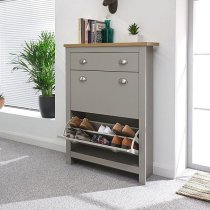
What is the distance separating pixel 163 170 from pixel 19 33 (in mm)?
2672

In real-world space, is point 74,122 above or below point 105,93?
below

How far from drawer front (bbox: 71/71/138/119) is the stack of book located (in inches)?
12.5

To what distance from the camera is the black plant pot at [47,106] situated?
3.75 meters

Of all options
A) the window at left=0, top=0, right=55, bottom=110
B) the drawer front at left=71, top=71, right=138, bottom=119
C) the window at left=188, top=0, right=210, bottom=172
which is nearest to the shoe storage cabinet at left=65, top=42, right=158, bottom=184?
the drawer front at left=71, top=71, right=138, bottom=119

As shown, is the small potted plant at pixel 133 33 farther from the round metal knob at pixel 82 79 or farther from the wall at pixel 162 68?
the round metal knob at pixel 82 79

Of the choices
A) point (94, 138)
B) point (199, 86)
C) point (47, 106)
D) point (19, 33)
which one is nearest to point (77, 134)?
point (94, 138)

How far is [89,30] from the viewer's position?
9.92ft

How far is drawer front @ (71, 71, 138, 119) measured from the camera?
2697 millimetres

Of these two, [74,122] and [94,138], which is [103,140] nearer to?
[94,138]

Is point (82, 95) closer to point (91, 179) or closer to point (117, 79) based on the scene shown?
point (117, 79)

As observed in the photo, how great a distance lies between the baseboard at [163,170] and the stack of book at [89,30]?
1.25 metres

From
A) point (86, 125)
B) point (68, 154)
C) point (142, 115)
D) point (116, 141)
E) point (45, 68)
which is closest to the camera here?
point (142, 115)

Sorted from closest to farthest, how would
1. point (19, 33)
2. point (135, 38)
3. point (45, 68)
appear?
point (135, 38) → point (45, 68) → point (19, 33)

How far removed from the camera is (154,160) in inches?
115
